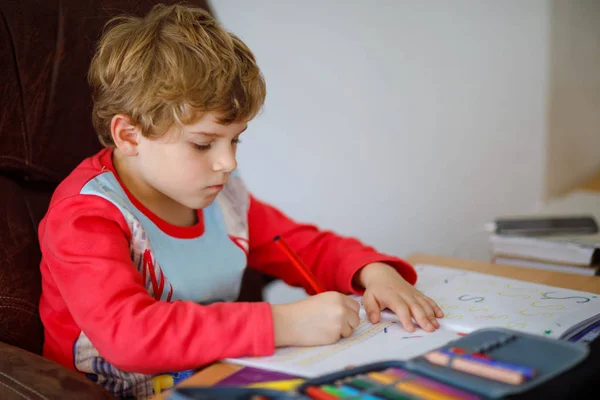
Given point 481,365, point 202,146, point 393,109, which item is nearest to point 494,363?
point 481,365

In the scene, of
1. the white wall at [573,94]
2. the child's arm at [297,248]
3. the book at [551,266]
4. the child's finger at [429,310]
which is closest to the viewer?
the child's finger at [429,310]

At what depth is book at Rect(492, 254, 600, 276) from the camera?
118 cm

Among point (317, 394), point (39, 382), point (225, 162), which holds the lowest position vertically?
point (39, 382)

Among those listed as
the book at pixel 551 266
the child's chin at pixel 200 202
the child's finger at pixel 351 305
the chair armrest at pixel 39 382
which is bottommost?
the chair armrest at pixel 39 382

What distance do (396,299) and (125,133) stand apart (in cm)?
46

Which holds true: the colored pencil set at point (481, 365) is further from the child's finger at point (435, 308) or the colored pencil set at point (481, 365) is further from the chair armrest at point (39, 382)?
the chair armrest at point (39, 382)

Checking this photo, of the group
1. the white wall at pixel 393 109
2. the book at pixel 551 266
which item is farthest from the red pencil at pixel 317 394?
the white wall at pixel 393 109

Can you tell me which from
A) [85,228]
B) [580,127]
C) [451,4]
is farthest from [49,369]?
[580,127]

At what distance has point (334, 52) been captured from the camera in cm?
171

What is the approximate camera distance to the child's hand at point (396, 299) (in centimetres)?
82

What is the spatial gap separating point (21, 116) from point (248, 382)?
1.97 ft

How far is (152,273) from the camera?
920 mm

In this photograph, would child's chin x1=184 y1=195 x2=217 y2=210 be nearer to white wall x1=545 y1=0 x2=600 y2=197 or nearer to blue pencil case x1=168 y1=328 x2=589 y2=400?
blue pencil case x1=168 y1=328 x2=589 y2=400

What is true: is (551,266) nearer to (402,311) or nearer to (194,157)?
(402,311)
